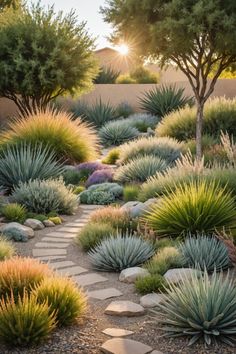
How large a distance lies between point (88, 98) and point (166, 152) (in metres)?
14.2

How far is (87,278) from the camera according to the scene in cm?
709

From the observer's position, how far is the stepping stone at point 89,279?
272 inches

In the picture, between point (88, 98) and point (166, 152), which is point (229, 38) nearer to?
point (166, 152)

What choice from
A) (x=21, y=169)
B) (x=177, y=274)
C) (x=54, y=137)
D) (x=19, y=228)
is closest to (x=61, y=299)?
(x=177, y=274)

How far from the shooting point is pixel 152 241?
789 centimetres

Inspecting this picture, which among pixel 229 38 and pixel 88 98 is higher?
pixel 229 38

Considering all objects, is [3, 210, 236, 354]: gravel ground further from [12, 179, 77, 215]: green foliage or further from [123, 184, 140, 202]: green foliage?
[123, 184, 140, 202]: green foliage

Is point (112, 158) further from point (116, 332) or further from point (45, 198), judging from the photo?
point (116, 332)

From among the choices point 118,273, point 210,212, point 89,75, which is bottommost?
point 118,273

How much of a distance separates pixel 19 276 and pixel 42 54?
16108 millimetres

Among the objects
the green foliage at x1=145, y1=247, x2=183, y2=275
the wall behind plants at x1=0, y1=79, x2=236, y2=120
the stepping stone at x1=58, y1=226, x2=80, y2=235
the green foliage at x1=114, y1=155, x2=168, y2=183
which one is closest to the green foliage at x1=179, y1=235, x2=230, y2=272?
the green foliage at x1=145, y1=247, x2=183, y2=275

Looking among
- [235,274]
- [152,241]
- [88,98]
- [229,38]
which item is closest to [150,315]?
[235,274]

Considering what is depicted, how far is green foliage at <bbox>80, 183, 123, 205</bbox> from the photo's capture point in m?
12.0

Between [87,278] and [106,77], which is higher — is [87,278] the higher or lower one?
the lower one
